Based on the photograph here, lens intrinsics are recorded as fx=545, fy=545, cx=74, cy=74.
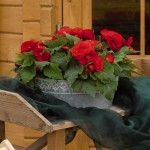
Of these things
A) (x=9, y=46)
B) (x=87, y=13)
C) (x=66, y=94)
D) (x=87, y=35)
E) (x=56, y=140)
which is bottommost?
(x=56, y=140)

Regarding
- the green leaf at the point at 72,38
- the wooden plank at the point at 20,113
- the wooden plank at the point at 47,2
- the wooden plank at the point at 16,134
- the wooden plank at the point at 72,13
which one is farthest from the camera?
the wooden plank at the point at 16,134

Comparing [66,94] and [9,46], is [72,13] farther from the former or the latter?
[66,94]

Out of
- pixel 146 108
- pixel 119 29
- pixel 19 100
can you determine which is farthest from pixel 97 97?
pixel 119 29

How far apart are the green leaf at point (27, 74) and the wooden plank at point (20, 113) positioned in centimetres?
12

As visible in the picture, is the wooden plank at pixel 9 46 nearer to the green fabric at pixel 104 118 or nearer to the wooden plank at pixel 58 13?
the wooden plank at pixel 58 13

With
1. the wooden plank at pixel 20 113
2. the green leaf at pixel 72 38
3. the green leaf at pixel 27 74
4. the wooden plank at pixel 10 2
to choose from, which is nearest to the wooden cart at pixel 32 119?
the wooden plank at pixel 20 113

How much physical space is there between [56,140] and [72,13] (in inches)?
70.1

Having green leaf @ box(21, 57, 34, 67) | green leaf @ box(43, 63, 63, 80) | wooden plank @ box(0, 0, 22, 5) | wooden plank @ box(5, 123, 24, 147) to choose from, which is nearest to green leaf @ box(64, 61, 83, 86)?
green leaf @ box(43, 63, 63, 80)

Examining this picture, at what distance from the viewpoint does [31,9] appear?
344 centimetres

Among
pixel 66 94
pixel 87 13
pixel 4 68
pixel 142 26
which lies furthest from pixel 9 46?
pixel 66 94

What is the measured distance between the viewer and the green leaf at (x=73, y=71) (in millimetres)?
1902

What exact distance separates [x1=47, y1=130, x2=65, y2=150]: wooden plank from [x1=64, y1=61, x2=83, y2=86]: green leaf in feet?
0.60

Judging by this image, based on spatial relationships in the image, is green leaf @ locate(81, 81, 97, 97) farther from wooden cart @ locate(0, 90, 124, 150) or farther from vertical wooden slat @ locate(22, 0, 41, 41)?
vertical wooden slat @ locate(22, 0, 41, 41)

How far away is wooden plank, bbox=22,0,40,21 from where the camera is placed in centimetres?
343
